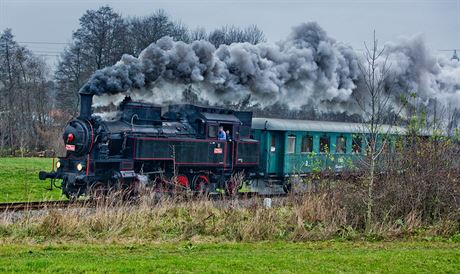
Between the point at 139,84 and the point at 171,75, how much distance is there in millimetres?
1379

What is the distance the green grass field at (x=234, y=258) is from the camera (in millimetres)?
7914

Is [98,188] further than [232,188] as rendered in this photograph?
No

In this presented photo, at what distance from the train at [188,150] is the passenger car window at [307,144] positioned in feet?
0.13

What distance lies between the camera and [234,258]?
8758 mm

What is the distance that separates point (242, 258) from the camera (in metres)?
8.79

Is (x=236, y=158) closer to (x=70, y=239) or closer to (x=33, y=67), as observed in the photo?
(x=70, y=239)

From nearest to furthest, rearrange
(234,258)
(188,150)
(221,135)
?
(234,258), (188,150), (221,135)

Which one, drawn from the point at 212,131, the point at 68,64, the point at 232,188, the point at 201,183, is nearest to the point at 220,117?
the point at 212,131

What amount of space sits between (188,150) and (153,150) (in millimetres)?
1367

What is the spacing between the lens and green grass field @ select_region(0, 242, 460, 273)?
7.91 meters

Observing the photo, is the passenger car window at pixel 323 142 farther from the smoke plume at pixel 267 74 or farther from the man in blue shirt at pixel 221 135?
the man in blue shirt at pixel 221 135

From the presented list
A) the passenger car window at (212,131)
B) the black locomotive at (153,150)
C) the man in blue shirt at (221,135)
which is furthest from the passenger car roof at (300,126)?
the passenger car window at (212,131)

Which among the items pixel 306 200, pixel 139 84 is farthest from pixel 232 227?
pixel 139 84

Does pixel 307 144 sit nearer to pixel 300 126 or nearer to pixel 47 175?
pixel 300 126
